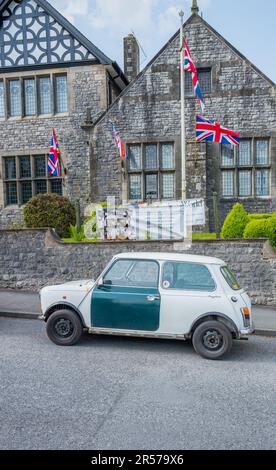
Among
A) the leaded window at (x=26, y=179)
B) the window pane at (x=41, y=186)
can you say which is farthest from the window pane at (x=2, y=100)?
the window pane at (x=41, y=186)

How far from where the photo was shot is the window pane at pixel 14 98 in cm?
1760

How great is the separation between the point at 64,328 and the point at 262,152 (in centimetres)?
1198

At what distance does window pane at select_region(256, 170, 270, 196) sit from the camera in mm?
15398

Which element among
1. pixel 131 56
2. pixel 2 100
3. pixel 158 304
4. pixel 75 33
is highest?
pixel 131 56

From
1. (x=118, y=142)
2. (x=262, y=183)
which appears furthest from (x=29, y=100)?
(x=262, y=183)

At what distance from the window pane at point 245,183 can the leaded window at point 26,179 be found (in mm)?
8176

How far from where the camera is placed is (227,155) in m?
15.6

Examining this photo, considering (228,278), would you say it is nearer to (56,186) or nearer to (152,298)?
(152,298)

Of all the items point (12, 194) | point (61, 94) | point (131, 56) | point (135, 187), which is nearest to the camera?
point (135, 187)

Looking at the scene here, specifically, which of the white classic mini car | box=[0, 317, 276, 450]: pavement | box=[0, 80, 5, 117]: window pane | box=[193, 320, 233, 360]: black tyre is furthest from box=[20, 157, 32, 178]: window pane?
box=[193, 320, 233, 360]: black tyre

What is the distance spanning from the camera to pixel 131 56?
19.6 meters

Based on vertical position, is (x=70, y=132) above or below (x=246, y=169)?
above

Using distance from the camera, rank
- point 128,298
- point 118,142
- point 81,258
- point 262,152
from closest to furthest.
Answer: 1. point 128,298
2. point 81,258
3. point 118,142
4. point 262,152

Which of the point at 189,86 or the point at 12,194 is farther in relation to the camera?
the point at 12,194
